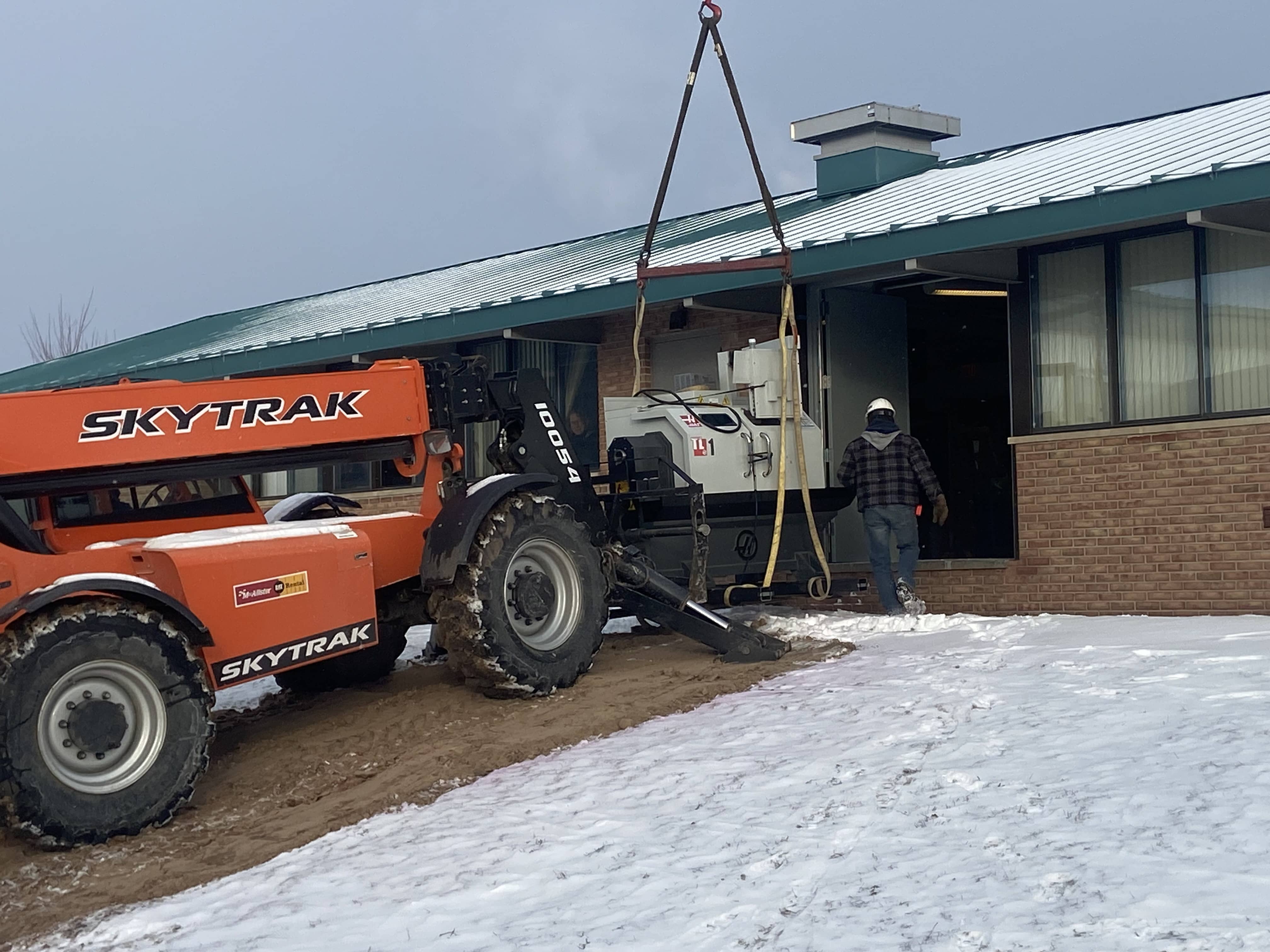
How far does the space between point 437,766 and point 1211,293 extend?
773cm

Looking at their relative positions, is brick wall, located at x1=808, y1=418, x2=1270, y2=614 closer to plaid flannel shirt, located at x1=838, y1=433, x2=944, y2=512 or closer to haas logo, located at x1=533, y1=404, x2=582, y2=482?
plaid flannel shirt, located at x1=838, y1=433, x2=944, y2=512

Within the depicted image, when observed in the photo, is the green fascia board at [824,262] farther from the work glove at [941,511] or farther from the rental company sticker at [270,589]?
the rental company sticker at [270,589]

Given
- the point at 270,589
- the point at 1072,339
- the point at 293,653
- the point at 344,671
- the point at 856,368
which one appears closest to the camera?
the point at 270,589

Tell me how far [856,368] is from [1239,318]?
391 centimetres

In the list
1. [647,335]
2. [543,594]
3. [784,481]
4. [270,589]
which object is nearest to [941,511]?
[784,481]

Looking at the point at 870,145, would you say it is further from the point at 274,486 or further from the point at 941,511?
the point at 274,486

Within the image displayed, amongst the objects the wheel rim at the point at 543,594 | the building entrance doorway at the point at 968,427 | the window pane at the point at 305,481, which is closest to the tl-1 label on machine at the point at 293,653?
the wheel rim at the point at 543,594

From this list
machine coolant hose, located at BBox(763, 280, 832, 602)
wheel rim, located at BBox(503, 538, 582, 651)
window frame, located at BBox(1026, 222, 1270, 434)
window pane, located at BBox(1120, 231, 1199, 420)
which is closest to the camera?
wheel rim, located at BBox(503, 538, 582, 651)

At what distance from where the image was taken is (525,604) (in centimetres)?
920

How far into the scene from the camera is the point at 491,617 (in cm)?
893

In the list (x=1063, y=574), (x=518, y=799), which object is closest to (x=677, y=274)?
(x=1063, y=574)

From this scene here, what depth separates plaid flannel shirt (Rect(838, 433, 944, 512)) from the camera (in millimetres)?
12547

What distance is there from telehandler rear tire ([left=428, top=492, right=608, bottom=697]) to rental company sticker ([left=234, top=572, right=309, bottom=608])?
3.65 feet

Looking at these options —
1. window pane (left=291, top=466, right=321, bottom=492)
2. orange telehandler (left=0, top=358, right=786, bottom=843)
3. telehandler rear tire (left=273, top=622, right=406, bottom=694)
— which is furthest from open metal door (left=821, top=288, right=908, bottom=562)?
window pane (left=291, top=466, right=321, bottom=492)
